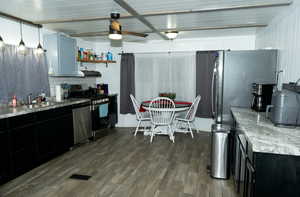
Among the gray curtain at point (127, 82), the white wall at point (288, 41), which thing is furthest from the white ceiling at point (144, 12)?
the gray curtain at point (127, 82)

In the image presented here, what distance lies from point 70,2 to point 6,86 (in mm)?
1745

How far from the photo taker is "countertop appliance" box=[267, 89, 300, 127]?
6.32 feet

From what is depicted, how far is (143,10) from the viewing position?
2.99 meters

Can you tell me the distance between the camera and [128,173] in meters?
3.04

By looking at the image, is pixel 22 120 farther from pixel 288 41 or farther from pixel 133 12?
pixel 288 41

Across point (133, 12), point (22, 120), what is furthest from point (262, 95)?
point (22, 120)

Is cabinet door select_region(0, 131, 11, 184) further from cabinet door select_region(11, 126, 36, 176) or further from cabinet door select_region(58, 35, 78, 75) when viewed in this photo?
cabinet door select_region(58, 35, 78, 75)

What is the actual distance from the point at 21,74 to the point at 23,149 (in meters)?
1.36

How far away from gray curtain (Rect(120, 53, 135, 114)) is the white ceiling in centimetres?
149

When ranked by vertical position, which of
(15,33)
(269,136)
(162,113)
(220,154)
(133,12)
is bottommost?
(220,154)

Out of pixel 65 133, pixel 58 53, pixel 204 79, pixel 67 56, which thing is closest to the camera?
pixel 65 133

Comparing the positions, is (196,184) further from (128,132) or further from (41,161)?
(128,132)

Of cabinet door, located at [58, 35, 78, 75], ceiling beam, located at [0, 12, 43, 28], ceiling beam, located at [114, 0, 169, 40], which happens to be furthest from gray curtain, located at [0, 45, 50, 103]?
ceiling beam, located at [114, 0, 169, 40]

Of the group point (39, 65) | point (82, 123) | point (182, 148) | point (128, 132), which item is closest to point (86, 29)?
point (39, 65)
